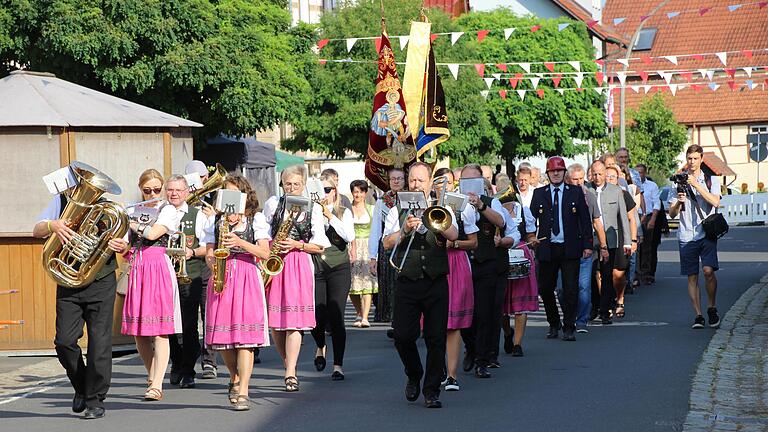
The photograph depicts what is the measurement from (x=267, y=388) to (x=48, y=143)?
447 cm

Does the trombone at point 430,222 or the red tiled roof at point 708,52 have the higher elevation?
the red tiled roof at point 708,52

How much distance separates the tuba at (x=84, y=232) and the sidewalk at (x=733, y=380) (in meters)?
3.94

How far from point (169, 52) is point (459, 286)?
14822 mm

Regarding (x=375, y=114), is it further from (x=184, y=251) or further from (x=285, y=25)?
(x=285, y=25)

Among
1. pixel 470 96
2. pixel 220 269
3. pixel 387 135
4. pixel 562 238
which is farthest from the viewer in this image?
pixel 470 96

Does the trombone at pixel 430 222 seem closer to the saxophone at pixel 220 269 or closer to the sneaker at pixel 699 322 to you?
the saxophone at pixel 220 269

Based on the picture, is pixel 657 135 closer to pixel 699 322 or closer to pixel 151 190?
pixel 699 322

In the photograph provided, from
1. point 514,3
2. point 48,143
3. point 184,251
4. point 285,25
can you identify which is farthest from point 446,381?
point 514,3

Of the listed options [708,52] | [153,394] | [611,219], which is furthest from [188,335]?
[708,52]

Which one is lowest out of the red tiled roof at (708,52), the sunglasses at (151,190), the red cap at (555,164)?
the sunglasses at (151,190)

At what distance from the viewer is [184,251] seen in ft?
34.2

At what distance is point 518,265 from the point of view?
12.9m

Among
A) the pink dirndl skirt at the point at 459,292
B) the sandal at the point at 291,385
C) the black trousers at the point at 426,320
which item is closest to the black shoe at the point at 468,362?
the pink dirndl skirt at the point at 459,292

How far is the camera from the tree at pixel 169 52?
2347cm
